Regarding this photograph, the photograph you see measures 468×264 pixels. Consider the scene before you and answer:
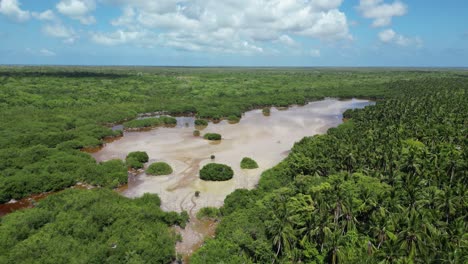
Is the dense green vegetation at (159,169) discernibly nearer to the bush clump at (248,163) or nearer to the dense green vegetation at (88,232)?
the bush clump at (248,163)

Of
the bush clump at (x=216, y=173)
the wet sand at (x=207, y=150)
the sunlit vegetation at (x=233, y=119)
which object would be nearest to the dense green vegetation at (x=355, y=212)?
the wet sand at (x=207, y=150)

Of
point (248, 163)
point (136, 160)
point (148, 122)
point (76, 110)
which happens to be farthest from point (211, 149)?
point (76, 110)

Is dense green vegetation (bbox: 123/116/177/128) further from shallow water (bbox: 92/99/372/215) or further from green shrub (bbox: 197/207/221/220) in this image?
green shrub (bbox: 197/207/221/220)

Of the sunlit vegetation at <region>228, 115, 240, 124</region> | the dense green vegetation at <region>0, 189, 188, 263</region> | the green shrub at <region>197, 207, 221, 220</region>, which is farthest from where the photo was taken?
the sunlit vegetation at <region>228, 115, 240, 124</region>

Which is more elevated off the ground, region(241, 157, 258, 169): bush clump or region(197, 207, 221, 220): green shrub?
region(241, 157, 258, 169): bush clump

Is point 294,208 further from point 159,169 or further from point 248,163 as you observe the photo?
point 159,169

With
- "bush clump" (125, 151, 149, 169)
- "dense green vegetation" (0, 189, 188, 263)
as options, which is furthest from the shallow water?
"dense green vegetation" (0, 189, 188, 263)

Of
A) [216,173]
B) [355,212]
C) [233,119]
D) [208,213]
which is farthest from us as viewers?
[233,119]

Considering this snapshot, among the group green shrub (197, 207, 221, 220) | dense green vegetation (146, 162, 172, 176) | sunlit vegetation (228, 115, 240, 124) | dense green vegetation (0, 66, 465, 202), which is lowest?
green shrub (197, 207, 221, 220)
